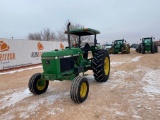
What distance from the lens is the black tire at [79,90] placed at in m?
4.44

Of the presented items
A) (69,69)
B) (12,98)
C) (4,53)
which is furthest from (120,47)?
(12,98)

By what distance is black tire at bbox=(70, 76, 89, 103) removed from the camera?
4441 millimetres

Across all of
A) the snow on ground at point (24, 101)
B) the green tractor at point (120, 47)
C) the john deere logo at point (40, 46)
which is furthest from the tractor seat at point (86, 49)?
the green tractor at point (120, 47)

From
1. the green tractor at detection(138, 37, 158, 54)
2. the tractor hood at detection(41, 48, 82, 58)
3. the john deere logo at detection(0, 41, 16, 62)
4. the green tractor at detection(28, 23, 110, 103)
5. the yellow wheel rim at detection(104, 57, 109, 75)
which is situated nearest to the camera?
the green tractor at detection(28, 23, 110, 103)

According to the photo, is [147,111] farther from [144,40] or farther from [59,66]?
[144,40]

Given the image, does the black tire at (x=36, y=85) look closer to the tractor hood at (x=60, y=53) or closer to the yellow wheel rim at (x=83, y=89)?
the tractor hood at (x=60, y=53)

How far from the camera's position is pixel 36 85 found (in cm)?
549

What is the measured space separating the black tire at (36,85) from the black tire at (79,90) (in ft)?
4.91

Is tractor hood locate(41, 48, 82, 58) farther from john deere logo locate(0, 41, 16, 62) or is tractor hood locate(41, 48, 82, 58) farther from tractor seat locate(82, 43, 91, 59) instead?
john deere logo locate(0, 41, 16, 62)

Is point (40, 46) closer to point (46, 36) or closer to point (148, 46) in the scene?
point (148, 46)

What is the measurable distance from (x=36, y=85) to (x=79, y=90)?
1.71 metres

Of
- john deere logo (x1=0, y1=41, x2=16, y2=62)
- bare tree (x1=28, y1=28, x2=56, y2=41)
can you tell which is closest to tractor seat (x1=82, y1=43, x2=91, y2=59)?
john deere logo (x1=0, y1=41, x2=16, y2=62)

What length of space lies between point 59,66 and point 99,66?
68.5 inches

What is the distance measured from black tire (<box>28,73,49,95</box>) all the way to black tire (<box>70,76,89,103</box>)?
1495 millimetres
